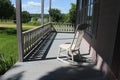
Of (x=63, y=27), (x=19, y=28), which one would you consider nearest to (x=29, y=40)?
(x=19, y=28)

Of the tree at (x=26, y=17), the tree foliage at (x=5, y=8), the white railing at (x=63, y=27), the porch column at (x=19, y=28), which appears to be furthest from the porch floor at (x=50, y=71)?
the tree at (x=26, y=17)

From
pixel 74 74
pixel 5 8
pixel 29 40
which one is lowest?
pixel 74 74

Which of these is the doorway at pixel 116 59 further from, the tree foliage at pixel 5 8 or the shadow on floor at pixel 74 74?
the tree foliage at pixel 5 8

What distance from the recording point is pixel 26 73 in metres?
4.46

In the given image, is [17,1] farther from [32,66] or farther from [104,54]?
[104,54]

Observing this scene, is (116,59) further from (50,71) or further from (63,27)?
(63,27)

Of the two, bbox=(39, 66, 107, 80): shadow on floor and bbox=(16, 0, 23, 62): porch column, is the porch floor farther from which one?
bbox=(16, 0, 23, 62): porch column

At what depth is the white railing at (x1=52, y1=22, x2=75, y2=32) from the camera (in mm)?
13719

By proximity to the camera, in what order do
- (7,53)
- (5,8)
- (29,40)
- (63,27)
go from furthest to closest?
(5,8), (63,27), (7,53), (29,40)

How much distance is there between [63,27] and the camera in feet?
45.6

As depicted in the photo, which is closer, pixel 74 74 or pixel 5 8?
pixel 74 74

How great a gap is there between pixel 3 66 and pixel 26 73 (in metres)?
1.03

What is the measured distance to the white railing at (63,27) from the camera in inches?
540

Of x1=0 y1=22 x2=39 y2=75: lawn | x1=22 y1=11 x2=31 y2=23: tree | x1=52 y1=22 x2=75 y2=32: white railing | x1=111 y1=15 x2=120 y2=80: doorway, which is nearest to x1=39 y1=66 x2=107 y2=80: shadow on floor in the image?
x1=111 y1=15 x2=120 y2=80: doorway
